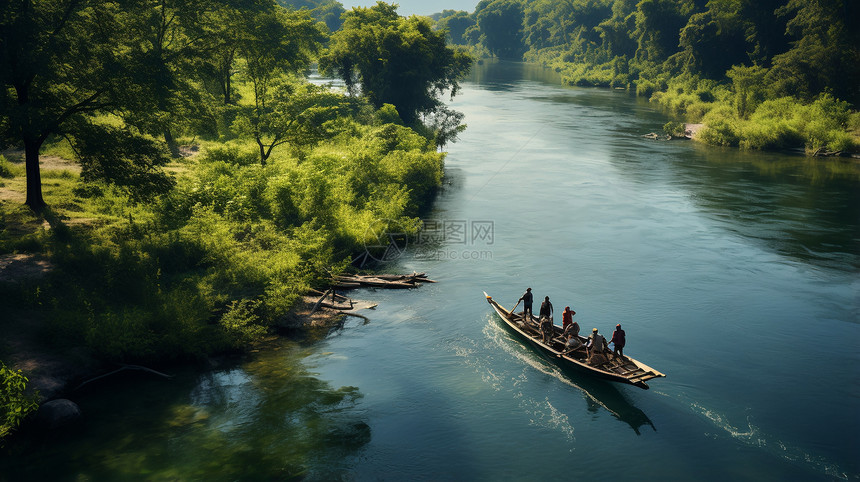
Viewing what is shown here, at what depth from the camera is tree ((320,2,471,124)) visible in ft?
194

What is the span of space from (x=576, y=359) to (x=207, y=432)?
13.1m

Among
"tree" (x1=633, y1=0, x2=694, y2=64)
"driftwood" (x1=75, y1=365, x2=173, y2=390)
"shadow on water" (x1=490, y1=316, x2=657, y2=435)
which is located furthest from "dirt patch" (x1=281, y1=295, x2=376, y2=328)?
"tree" (x1=633, y1=0, x2=694, y2=64)

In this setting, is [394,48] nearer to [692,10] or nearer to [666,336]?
[666,336]

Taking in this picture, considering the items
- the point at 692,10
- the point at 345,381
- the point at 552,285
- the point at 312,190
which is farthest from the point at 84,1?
the point at 692,10

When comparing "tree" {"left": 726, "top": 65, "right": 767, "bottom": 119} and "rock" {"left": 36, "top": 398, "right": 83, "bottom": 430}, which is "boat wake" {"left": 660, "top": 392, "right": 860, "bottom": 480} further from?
"tree" {"left": 726, "top": 65, "right": 767, "bottom": 119}

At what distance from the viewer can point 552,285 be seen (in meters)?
30.0

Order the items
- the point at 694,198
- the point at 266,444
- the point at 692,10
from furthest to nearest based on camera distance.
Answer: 1. the point at 692,10
2. the point at 694,198
3. the point at 266,444

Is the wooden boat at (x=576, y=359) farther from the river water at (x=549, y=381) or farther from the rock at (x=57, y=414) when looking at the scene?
the rock at (x=57, y=414)

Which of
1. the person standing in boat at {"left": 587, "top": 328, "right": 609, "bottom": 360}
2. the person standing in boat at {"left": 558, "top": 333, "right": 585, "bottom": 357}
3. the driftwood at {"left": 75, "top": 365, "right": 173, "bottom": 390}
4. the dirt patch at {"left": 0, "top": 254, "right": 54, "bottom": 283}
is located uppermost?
the dirt patch at {"left": 0, "top": 254, "right": 54, "bottom": 283}

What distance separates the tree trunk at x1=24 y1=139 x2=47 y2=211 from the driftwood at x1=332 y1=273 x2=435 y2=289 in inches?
553

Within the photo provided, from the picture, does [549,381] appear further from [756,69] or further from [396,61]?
[756,69]

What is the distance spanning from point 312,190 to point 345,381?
14.6 meters

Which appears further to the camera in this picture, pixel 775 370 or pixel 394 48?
pixel 394 48

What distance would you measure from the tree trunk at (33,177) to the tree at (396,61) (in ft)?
126
